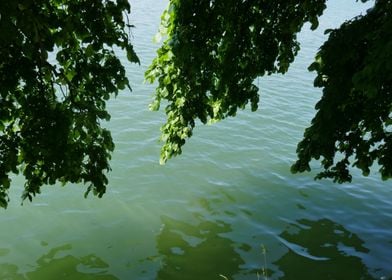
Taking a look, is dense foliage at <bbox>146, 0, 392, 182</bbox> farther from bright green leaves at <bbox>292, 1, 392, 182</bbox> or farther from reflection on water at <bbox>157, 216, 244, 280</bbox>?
reflection on water at <bbox>157, 216, 244, 280</bbox>

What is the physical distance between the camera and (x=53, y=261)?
7836mm

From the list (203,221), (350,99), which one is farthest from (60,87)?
(203,221)

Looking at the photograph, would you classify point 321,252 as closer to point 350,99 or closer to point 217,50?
point 350,99

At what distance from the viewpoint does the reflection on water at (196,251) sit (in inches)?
308

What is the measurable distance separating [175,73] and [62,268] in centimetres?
427

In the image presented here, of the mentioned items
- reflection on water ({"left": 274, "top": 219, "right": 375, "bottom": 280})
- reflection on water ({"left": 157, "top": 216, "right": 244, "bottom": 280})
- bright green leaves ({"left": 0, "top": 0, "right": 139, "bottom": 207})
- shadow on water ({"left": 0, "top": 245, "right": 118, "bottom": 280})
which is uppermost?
bright green leaves ({"left": 0, "top": 0, "right": 139, "bottom": 207})

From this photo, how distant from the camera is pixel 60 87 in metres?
4.52

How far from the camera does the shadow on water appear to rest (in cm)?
743

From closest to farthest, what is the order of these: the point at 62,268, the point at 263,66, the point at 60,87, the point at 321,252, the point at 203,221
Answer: the point at 60,87
the point at 263,66
the point at 62,268
the point at 321,252
the point at 203,221

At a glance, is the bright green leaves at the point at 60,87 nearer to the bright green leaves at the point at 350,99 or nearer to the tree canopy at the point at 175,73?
the tree canopy at the point at 175,73

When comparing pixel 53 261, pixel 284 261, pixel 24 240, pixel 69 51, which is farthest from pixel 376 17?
pixel 24 240

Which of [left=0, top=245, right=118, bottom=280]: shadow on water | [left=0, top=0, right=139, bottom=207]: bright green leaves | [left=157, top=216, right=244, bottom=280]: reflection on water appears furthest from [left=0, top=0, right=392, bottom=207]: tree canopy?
[left=157, top=216, right=244, bottom=280]: reflection on water

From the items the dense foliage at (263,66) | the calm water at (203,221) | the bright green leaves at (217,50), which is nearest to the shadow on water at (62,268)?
the calm water at (203,221)

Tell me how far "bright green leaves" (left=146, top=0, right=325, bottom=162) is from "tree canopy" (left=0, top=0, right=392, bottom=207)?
18mm
